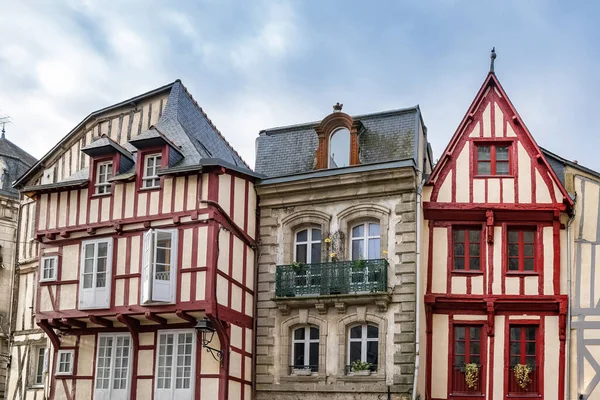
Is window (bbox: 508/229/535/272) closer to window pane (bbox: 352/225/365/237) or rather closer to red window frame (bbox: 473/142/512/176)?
red window frame (bbox: 473/142/512/176)

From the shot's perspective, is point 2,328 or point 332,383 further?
point 2,328

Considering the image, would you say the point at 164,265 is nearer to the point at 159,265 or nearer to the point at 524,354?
the point at 159,265

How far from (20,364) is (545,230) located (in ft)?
51.9

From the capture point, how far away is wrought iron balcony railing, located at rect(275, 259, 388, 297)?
2141cm

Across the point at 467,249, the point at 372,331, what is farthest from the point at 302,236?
the point at 467,249

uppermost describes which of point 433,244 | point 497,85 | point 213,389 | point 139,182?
point 497,85

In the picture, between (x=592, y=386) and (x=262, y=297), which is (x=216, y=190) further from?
(x=592, y=386)

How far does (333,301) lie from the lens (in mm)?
21719

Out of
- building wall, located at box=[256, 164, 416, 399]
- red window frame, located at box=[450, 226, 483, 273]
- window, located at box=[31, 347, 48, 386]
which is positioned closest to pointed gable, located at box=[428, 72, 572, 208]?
red window frame, located at box=[450, 226, 483, 273]

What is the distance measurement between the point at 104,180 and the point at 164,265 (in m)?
3.16

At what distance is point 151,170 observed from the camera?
2297cm

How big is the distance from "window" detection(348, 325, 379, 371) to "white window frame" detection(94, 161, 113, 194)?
6.88 meters

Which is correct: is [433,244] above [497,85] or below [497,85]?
below

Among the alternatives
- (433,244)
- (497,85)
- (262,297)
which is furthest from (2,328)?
(497,85)
